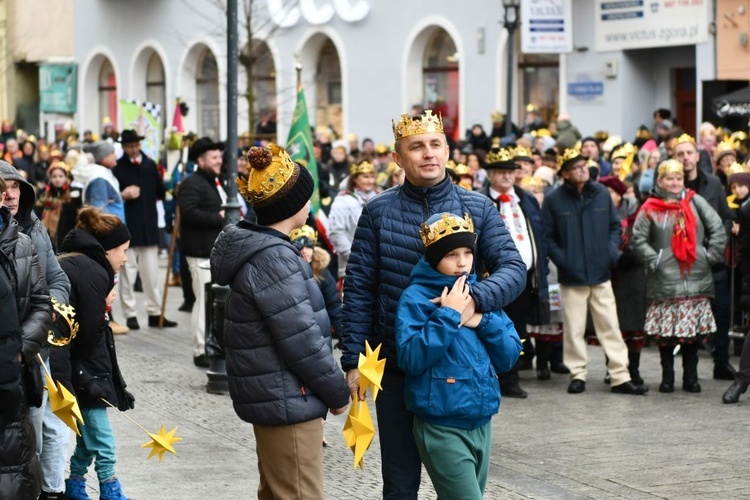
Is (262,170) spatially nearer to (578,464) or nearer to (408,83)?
(578,464)

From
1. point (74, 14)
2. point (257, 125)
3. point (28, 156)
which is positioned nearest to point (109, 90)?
point (74, 14)

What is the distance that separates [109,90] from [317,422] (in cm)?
4016

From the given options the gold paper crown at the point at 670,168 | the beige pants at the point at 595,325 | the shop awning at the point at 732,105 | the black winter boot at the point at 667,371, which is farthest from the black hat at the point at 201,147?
the shop awning at the point at 732,105

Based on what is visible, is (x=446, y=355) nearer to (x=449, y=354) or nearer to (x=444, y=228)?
(x=449, y=354)

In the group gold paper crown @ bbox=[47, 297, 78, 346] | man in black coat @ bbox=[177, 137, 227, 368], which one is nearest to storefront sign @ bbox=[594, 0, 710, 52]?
man in black coat @ bbox=[177, 137, 227, 368]

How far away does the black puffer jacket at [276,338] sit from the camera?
586 cm

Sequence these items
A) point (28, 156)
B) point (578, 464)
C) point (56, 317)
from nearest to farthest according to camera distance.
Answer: point (56, 317)
point (578, 464)
point (28, 156)

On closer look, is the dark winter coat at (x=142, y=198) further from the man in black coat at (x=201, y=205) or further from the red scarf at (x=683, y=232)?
the red scarf at (x=683, y=232)

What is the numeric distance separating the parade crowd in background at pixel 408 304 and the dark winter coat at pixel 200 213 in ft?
7.06

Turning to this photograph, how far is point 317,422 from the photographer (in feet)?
19.7

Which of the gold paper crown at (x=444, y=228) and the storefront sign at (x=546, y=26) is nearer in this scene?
the gold paper crown at (x=444, y=228)

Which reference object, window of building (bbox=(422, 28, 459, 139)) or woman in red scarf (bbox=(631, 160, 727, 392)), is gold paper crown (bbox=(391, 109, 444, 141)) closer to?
woman in red scarf (bbox=(631, 160, 727, 392))

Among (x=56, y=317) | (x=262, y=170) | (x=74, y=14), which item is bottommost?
(x=56, y=317)

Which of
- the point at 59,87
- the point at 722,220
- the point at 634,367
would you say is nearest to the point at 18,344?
the point at 634,367
